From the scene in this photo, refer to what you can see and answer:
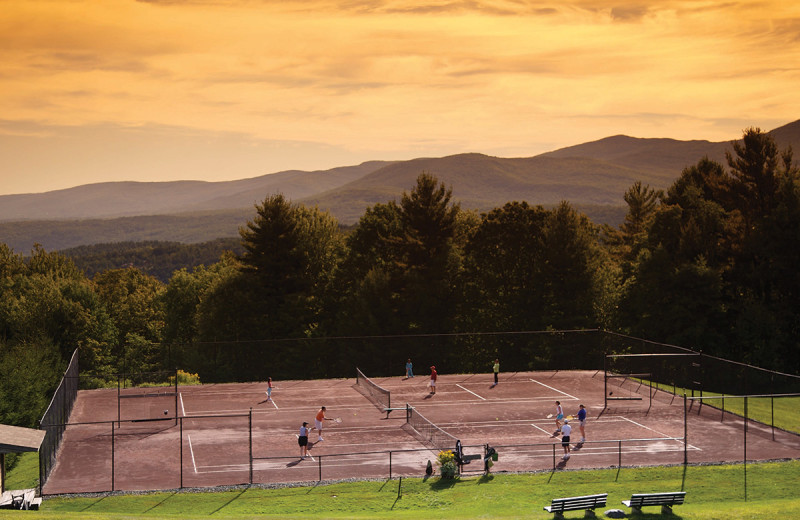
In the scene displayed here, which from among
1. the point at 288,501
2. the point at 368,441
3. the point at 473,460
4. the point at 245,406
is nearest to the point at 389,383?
the point at 245,406

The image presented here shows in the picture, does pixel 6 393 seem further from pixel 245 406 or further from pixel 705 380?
pixel 705 380

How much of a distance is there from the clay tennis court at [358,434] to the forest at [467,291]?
11.8m

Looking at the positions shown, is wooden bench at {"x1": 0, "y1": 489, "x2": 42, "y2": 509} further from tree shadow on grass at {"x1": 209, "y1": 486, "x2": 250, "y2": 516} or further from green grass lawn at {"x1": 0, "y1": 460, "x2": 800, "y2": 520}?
tree shadow on grass at {"x1": 209, "y1": 486, "x2": 250, "y2": 516}

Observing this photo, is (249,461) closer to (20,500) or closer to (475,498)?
(20,500)

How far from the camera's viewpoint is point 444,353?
6600 centimetres

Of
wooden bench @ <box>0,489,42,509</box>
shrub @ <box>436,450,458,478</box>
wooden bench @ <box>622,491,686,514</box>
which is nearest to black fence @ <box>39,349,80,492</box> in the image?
wooden bench @ <box>0,489,42,509</box>

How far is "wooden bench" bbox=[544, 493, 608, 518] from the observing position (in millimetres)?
24516

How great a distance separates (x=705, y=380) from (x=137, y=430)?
128ft

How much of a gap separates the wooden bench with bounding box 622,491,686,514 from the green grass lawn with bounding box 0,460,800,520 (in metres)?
0.35

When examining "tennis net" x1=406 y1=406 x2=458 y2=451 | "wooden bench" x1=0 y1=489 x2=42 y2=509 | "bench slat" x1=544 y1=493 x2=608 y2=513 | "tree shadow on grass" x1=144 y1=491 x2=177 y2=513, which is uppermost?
"bench slat" x1=544 y1=493 x2=608 y2=513

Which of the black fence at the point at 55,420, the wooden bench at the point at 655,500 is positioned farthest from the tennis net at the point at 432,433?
the black fence at the point at 55,420

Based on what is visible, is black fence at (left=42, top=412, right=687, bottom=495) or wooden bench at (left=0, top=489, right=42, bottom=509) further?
black fence at (left=42, top=412, right=687, bottom=495)

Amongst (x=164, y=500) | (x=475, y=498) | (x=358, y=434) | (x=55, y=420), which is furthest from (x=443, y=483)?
(x=55, y=420)

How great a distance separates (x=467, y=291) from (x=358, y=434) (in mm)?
36075
